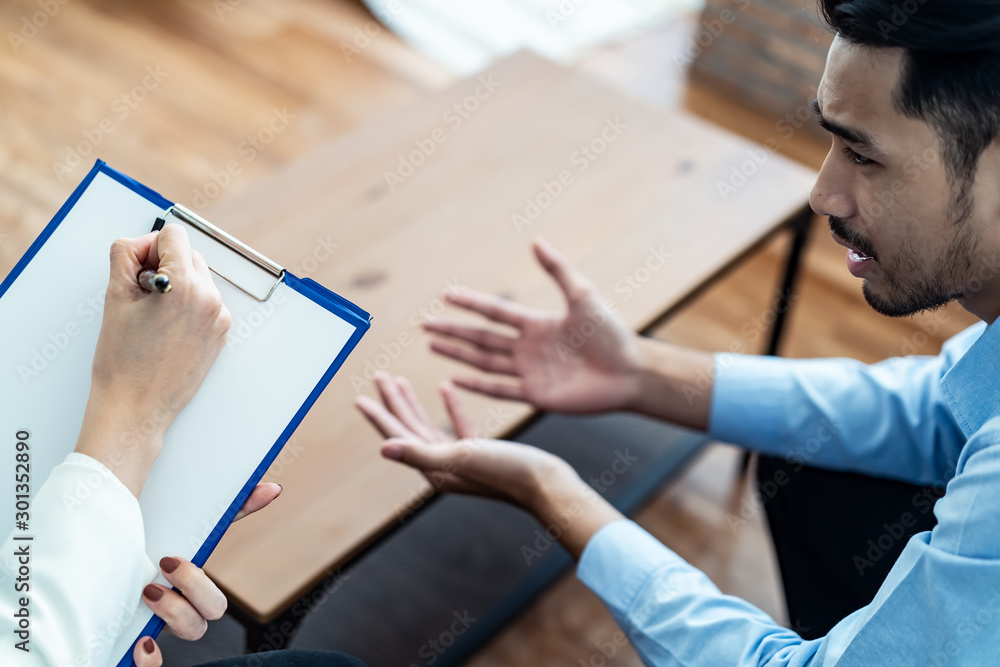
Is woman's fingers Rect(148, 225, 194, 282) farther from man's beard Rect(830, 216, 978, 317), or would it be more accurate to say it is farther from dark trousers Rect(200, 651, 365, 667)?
man's beard Rect(830, 216, 978, 317)

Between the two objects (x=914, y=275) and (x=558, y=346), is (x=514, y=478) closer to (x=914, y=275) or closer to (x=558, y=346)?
(x=558, y=346)

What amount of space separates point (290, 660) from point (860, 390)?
824 mm

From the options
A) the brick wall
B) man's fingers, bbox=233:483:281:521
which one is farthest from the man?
the brick wall

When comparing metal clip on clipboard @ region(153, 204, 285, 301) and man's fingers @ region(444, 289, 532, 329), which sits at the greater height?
metal clip on clipboard @ region(153, 204, 285, 301)

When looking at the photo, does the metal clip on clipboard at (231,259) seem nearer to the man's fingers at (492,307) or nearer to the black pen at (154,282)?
the black pen at (154,282)

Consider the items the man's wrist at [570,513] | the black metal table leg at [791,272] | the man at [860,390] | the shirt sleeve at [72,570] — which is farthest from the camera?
the black metal table leg at [791,272]

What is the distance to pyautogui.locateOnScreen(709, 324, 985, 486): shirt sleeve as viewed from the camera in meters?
1.28

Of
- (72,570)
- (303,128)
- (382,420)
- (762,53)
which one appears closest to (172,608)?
(72,570)

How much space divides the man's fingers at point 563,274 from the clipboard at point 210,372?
0.54m

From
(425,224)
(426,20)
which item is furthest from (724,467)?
(426,20)

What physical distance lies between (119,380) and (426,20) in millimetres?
2512

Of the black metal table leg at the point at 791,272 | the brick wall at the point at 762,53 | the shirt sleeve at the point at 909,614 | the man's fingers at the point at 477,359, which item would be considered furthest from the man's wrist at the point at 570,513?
the brick wall at the point at 762,53

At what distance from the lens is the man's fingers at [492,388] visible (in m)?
1.35

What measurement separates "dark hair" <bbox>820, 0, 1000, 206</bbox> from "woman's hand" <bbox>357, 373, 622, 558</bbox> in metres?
0.53
